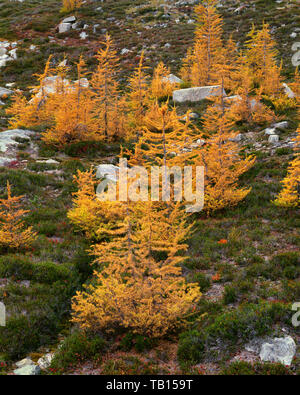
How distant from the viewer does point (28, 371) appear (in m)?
5.12

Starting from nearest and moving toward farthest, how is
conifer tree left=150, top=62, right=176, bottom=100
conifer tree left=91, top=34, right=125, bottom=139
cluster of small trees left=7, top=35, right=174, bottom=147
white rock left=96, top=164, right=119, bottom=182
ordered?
white rock left=96, top=164, right=119, bottom=182, cluster of small trees left=7, top=35, right=174, bottom=147, conifer tree left=91, top=34, right=125, bottom=139, conifer tree left=150, top=62, right=176, bottom=100

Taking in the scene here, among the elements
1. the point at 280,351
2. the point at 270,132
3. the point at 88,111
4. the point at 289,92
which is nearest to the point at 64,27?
the point at 88,111

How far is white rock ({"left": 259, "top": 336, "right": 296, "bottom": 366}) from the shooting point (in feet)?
15.6

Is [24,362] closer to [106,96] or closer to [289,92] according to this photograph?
[106,96]

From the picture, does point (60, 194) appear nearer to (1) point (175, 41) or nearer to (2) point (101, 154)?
(2) point (101, 154)

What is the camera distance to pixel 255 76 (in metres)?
23.3

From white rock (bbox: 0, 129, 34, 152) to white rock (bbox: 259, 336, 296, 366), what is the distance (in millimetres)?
15504

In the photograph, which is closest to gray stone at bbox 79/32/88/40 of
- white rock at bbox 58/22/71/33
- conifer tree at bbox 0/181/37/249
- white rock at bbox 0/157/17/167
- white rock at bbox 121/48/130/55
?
white rock at bbox 58/22/71/33

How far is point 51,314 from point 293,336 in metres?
5.00

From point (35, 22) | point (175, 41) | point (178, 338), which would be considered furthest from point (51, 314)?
point (35, 22)

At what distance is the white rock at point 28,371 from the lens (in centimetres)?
509

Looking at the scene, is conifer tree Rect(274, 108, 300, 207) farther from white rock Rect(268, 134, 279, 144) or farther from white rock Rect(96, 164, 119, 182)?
white rock Rect(96, 164, 119, 182)

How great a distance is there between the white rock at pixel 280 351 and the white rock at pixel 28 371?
3.80 metres

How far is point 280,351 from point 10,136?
1739 centimetres
